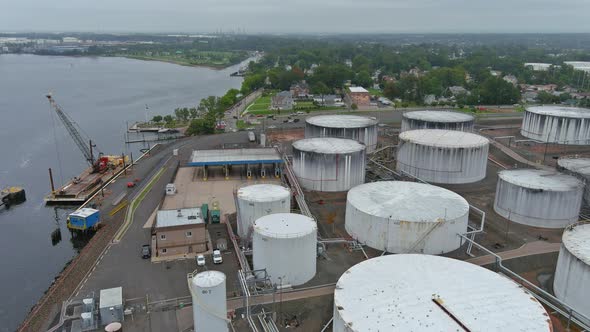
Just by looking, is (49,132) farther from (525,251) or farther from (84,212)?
(525,251)

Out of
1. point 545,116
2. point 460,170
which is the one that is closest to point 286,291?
point 460,170

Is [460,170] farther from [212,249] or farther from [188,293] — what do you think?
[188,293]

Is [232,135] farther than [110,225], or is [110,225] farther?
[232,135]

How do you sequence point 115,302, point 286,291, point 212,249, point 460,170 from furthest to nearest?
point 460,170
point 212,249
point 286,291
point 115,302

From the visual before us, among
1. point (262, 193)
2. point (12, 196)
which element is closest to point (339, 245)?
point (262, 193)

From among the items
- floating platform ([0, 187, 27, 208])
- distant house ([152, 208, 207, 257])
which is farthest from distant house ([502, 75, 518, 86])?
floating platform ([0, 187, 27, 208])

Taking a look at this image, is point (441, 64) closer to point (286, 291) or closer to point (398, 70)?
point (398, 70)

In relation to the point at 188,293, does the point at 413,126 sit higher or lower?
higher

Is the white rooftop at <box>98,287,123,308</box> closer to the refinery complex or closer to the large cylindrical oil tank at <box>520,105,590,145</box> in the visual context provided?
the refinery complex

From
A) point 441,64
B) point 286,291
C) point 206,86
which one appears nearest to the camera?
point 286,291
